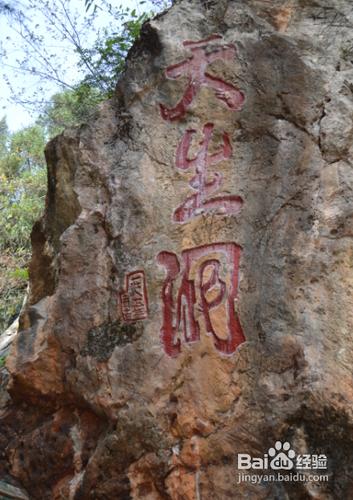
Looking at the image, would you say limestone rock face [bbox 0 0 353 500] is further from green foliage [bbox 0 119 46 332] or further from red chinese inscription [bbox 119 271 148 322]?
green foliage [bbox 0 119 46 332]

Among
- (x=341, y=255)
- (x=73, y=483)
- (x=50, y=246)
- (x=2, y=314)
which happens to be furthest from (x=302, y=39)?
(x=2, y=314)

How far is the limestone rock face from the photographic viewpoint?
127 inches

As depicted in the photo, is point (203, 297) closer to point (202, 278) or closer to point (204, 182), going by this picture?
point (202, 278)

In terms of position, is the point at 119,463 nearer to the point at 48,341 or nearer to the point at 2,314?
the point at 48,341

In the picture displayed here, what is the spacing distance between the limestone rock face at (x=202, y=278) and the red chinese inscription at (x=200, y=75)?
0.5 inches

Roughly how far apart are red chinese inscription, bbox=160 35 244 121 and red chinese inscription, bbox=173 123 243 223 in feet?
0.76

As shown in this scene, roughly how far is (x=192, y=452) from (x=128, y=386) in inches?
23.2

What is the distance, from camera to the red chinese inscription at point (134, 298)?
373cm

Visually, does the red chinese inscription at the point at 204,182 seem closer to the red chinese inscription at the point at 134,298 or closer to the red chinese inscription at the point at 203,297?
the red chinese inscription at the point at 203,297

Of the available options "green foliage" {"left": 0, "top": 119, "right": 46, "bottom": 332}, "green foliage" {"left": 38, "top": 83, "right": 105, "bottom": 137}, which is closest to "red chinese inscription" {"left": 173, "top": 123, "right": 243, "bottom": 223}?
"green foliage" {"left": 38, "top": 83, "right": 105, "bottom": 137}

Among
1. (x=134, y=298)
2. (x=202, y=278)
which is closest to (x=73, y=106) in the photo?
(x=134, y=298)

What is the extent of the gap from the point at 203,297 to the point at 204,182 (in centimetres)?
86

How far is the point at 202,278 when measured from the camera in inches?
142

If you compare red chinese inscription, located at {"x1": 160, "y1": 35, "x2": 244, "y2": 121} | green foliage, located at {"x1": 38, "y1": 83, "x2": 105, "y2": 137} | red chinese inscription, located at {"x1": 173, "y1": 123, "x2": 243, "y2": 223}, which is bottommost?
red chinese inscription, located at {"x1": 173, "y1": 123, "x2": 243, "y2": 223}
